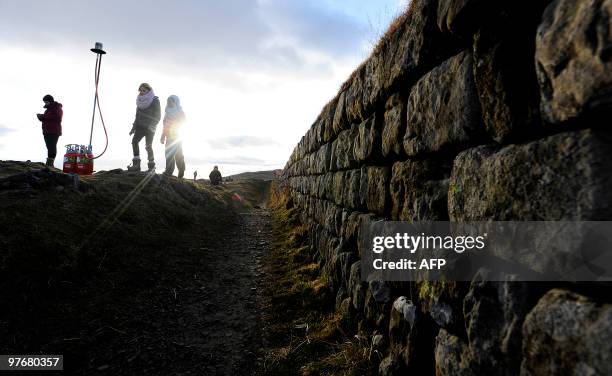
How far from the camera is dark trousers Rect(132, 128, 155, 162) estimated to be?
37.8ft

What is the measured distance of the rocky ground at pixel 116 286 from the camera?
3.45 m

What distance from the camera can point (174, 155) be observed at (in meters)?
14.1

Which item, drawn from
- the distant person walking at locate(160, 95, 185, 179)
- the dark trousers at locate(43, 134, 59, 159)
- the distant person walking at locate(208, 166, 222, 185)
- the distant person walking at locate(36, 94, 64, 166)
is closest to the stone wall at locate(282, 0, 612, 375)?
the distant person walking at locate(36, 94, 64, 166)

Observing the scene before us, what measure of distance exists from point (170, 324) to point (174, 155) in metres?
11.2

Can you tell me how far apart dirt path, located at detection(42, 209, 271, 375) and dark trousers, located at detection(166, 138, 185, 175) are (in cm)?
813

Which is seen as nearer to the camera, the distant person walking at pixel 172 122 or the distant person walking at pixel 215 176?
the distant person walking at pixel 172 122

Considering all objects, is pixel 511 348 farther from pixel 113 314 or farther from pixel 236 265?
pixel 236 265

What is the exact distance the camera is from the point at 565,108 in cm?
127

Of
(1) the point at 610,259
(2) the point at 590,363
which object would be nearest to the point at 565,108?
(1) the point at 610,259

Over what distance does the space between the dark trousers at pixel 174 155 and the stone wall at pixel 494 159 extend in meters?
11.8

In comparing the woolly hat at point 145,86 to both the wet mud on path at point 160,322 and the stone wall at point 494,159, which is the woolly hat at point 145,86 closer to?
the wet mud on path at point 160,322

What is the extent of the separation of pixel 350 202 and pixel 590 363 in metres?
3.23

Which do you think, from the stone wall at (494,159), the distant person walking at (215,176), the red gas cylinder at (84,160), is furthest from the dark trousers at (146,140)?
the distant person walking at (215,176)

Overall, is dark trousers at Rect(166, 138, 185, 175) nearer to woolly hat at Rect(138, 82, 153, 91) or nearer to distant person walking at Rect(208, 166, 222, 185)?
woolly hat at Rect(138, 82, 153, 91)
